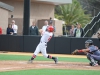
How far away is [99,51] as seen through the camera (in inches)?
628

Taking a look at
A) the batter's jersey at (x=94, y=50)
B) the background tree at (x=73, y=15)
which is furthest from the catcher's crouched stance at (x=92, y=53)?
the background tree at (x=73, y=15)

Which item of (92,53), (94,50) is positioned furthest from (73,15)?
(94,50)

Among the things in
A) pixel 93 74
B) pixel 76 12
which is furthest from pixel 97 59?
pixel 76 12

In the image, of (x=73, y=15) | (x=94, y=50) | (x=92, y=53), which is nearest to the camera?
(x=94, y=50)

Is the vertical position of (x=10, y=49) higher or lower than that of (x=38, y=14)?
lower

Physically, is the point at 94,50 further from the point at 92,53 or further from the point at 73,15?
the point at 73,15

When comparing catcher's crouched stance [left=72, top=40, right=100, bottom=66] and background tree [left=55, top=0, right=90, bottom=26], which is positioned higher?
background tree [left=55, top=0, right=90, bottom=26]

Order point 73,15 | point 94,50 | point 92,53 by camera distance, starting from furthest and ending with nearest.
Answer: point 73,15 → point 92,53 → point 94,50

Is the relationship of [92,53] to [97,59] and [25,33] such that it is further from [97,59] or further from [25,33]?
[25,33]

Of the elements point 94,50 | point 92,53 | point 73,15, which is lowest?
point 92,53

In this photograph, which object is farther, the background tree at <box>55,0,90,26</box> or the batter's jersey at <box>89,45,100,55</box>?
the background tree at <box>55,0,90,26</box>

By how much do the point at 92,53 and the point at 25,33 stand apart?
9.36 meters

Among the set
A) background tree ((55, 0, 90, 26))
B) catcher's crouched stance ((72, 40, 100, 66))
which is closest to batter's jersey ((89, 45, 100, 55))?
catcher's crouched stance ((72, 40, 100, 66))

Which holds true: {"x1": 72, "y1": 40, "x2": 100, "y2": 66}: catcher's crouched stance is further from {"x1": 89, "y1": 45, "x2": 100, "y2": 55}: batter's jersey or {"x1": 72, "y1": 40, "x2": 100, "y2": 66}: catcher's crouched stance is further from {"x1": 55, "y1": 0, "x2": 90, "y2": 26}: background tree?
{"x1": 55, "y1": 0, "x2": 90, "y2": 26}: background tree
